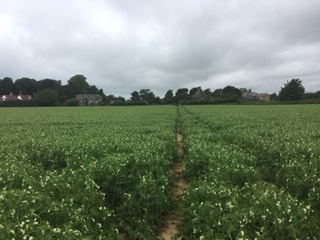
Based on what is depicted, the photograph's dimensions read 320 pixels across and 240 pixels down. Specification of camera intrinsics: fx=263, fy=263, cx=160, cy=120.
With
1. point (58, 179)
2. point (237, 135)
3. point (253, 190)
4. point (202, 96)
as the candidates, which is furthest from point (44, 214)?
point (202, 96)

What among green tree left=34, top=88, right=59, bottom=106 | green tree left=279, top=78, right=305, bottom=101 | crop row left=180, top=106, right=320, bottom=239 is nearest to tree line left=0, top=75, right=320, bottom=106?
green tree left=279, top=78, right=305, bottom=101

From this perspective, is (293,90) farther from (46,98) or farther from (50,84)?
(50,84)

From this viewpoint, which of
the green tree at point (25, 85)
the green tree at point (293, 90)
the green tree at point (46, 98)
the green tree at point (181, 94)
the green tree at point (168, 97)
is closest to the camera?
the green tree at point (46, 98)

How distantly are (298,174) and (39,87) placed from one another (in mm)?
162072

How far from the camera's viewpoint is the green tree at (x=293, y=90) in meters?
114

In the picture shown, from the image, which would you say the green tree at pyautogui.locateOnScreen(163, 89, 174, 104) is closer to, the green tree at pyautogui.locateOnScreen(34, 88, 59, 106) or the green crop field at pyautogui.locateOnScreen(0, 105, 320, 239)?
the green tree at pyautogui.locateOnScreen(34, 88, 59, 106)

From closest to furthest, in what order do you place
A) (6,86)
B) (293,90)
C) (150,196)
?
(150,196)
(293,90)
(6,86)

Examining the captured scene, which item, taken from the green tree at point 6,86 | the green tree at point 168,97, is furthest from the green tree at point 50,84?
the green tree at point 168,97

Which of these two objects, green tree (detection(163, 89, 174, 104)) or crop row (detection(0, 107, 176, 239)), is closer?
crop row (detection(0, 107, 176, 239))

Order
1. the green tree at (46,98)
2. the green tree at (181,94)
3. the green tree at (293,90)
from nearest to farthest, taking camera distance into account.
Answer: the green tree at (46,98) < the green tree at (293,90) < the green tree at (181,94)

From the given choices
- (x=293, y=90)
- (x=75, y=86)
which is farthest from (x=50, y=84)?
(x=293, y=90)

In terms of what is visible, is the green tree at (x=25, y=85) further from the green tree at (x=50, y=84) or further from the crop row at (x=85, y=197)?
the crop row at (x=85, y=197)

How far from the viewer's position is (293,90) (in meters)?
115

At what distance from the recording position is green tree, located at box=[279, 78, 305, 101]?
4486 inches
